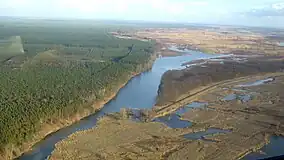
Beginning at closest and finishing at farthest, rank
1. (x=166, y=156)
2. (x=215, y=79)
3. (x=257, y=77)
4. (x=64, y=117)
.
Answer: (x=166, y=156) → (x=64, y=117) → (x=215, y=79) → (x=257, y=77)

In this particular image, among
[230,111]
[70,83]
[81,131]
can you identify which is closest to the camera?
[81,131]

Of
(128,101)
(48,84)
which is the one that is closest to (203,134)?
(128,101)

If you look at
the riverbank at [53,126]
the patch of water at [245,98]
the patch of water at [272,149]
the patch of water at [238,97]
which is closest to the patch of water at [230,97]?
the patch of water at [238,97]

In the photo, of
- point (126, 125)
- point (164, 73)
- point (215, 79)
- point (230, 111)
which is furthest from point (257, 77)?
point (126, 125)

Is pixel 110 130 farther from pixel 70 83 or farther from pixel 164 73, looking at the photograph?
pixel 164 73

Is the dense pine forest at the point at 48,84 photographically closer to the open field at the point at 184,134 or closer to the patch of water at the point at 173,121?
the open field at the point at 184,134

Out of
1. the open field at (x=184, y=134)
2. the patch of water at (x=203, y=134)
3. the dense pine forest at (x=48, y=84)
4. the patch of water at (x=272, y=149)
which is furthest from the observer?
the patch of water at (x=203, y=134)

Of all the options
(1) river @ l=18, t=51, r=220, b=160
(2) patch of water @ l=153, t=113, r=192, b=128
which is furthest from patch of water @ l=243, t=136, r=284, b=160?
(1) river @ l=18, t=51, r=220, b=160
